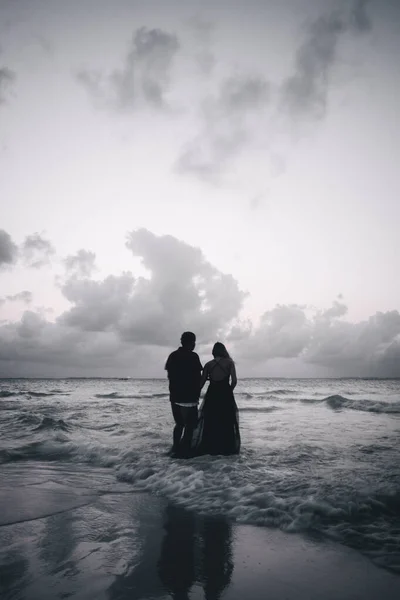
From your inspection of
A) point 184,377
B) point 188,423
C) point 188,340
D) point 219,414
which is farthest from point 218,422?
point 188,340

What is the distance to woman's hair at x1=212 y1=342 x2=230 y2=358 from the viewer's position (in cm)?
688

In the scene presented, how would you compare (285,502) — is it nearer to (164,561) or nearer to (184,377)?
(164,561)

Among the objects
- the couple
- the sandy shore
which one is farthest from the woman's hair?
the sandy shore

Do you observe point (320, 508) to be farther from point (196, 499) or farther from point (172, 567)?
point (172, 567)

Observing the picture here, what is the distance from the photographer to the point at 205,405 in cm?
684

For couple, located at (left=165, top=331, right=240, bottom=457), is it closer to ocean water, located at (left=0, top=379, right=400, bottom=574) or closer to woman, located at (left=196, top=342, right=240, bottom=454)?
woman, located at (left=196, top=342, right=240, bottom=454)

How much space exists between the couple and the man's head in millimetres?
48

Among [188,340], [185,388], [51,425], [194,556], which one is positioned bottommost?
[51,425]

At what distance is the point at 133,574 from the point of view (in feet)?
8.36

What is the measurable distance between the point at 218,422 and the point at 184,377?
1.16 meters

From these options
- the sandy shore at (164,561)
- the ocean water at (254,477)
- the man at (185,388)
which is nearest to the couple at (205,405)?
the man at (185,388)

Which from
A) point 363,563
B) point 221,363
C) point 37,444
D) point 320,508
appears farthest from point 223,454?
point 37,444

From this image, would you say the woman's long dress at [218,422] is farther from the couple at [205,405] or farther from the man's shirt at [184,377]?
the man's shirt at [184,377]

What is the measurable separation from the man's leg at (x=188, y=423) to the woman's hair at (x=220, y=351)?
1192mm
